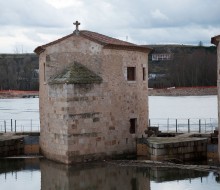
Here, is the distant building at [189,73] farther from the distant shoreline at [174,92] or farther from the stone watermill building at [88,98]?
the stone watermill building at [88,98]

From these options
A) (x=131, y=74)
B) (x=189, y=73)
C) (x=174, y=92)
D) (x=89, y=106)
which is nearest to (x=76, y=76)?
(x=89, y=106)

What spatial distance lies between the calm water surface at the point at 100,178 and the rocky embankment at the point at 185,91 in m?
63.7

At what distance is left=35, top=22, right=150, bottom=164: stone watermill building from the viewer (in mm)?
17531

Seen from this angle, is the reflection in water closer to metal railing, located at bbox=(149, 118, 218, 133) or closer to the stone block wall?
the stone block wall

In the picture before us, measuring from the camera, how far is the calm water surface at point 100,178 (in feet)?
47.4

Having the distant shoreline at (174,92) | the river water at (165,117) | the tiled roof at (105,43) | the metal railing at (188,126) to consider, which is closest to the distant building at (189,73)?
the distant shoreline at (174,92)

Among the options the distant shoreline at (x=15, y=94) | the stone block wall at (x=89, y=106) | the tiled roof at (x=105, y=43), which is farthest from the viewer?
the distant shoreline at (x=15, y=94)

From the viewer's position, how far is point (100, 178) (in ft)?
50.7

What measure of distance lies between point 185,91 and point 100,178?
67.7 m

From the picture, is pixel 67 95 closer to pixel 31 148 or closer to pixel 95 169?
pixel 95 169

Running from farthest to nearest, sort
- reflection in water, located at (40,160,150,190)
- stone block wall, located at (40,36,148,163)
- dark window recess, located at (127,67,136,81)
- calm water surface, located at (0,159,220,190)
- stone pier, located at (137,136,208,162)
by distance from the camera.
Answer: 1. dark window recess, located at (127,67,136,81)
2. stone block wall, located at (40,36,148,163)
3. stone pier, located at (137,136,208,162)
4. reflection in water, located at (40,160,150,190)
5. calm water surface, located at (0,159,220,190)

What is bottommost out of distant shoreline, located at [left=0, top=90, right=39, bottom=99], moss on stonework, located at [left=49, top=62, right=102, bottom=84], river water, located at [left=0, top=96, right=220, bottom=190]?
river water, located at [left=0, top=96, right=220, bottom=190]

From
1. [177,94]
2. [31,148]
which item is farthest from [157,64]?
[31,148]

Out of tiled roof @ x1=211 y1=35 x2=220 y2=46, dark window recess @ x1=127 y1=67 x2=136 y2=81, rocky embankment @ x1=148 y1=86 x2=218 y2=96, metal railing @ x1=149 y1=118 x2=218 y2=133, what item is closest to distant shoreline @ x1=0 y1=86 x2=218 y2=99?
rocky embankment @ x1=148 y1=86 x2=218 y2=96
